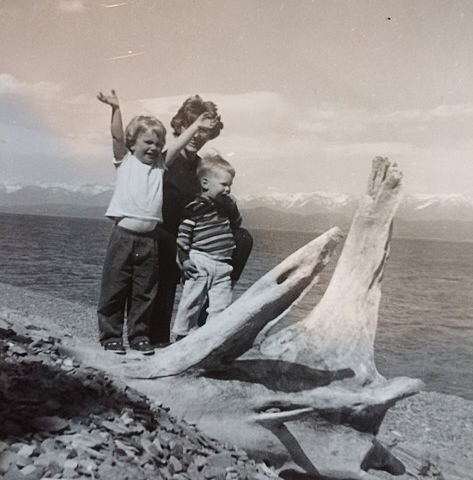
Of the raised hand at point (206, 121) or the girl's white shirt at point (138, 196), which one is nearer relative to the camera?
the girl's white shirt at point (138, 196)

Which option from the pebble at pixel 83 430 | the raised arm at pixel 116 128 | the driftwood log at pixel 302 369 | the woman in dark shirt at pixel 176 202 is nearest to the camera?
the pebble at pixel 83 430

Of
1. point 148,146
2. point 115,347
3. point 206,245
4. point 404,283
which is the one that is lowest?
point 115,347

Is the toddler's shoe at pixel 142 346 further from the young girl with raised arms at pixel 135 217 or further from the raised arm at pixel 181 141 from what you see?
the raised arm at pixel 181 141

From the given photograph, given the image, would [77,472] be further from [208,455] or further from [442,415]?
[442,415]

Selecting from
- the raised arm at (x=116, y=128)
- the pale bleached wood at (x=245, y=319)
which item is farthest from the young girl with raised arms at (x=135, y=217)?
the pale bleached wood at (x=245, y=319)

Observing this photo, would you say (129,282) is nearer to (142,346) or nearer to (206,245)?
(142,346)

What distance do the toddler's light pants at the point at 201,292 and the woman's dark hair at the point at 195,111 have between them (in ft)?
1.98

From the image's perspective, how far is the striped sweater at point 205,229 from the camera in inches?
117

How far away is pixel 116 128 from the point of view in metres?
2.85

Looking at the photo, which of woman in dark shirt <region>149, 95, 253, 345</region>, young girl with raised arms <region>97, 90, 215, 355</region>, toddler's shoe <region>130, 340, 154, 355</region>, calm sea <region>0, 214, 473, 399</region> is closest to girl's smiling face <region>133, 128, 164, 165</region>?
young girl with raised arms <region>97, 90, 215, 355</region>

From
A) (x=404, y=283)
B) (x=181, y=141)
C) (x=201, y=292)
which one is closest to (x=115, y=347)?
(x=201, y=292)

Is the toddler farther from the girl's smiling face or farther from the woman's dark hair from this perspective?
the girl's smiling face

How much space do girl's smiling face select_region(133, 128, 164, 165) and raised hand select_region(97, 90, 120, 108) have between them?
0.68ft

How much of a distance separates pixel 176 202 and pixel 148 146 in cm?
31
